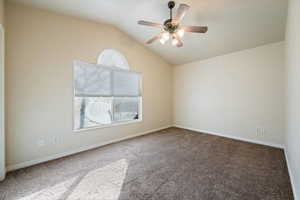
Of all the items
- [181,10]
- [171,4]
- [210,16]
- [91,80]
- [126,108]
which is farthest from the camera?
[126,108]

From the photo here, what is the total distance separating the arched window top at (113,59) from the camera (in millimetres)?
3316

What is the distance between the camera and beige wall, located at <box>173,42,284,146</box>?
312 centimetres

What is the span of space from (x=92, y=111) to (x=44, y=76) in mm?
1211

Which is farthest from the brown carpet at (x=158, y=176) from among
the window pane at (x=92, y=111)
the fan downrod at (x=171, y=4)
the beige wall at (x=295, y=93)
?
the fan downrod at (x=171, y=4)

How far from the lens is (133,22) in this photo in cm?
323

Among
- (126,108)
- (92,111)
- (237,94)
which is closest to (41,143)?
(92,111)

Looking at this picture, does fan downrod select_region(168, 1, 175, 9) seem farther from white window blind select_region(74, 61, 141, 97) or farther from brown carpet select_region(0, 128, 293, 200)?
brown carpet select_region(0, 128, 293, 200)

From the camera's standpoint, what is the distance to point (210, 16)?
104 inches

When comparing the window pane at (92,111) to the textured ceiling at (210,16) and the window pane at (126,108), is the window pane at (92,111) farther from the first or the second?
the textured ceiling at (210,16)

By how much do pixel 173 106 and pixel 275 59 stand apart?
3241 millimetres

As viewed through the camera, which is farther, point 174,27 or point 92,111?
point 92,111

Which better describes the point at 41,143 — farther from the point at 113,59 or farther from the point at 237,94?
the point at 237,94

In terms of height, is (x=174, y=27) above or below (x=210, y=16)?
below

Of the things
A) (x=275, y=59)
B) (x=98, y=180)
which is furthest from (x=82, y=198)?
(x=275, y=59)
